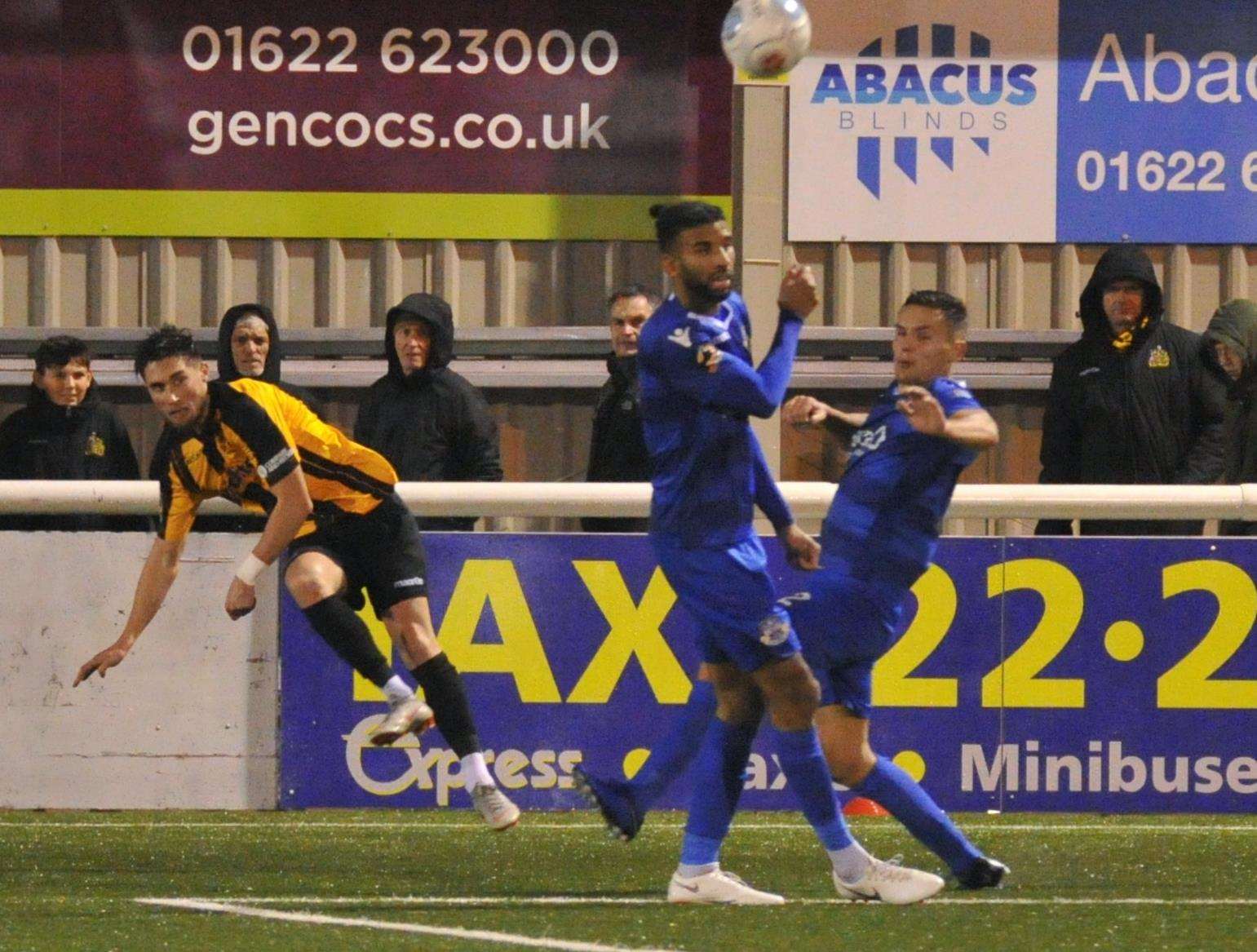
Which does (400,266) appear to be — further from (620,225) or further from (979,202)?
(979,202)

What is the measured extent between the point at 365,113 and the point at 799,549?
622 centimetres

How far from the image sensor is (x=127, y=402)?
1198cm

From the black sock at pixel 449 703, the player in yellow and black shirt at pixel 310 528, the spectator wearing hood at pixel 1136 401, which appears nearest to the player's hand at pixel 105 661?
the player in yellow and black shirt at pixel 310 528

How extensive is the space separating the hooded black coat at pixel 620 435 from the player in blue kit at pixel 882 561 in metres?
2.95

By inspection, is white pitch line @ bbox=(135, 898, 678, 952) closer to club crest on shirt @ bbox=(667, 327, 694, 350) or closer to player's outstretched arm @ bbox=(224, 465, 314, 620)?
player's outstretched arm @ bbox=(224, 465, 314, 620)

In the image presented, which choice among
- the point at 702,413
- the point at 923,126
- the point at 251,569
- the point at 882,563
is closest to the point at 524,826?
the point at 251,569

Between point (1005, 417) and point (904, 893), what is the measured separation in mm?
5938

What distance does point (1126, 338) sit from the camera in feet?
31.0

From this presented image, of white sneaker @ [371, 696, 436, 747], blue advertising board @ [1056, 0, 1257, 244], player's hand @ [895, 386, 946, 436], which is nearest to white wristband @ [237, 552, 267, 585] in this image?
white sneaker @ [371, 696, 436, 747]

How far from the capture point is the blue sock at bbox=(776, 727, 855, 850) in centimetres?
627

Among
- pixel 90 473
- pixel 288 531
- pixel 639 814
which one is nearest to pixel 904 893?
pixel 639 814

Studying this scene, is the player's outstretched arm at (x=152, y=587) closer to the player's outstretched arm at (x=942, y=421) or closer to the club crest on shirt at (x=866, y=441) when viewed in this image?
the club crest on shirt at (x=866, y=441)

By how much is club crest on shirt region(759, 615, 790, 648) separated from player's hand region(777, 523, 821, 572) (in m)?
0.47

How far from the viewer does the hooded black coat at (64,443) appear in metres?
9.49
